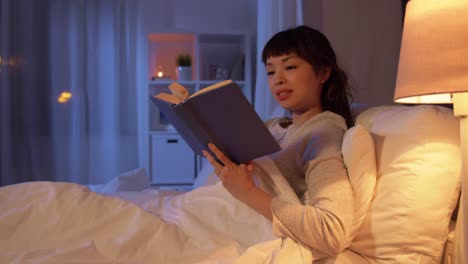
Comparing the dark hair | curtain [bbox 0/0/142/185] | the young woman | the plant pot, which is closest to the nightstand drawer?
curtain [bbox 0/0/142/185]

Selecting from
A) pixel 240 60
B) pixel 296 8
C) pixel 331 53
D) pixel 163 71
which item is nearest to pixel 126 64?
pixel 163 71

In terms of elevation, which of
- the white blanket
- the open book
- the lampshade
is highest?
the lampshade

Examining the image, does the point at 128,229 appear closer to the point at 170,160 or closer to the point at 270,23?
the point at 270,23

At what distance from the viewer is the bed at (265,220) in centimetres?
80

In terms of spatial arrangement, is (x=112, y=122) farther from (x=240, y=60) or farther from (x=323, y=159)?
(x=323, y=159)

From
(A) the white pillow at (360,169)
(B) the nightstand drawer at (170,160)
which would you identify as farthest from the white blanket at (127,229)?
(B) the nightstand drawer at (170,160)

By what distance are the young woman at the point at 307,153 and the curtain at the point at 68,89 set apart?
2.14 meters

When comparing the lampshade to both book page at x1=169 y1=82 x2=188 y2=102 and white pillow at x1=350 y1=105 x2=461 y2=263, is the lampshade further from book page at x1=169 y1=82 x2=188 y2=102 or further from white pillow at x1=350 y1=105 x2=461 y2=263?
book page at x1=169 y1=82 x2=188 y2=102

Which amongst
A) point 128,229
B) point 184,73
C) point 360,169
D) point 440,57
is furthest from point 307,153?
point 184,73

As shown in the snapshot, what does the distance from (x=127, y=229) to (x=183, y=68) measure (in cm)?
226

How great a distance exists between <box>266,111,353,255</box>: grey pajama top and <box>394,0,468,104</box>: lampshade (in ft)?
0.70

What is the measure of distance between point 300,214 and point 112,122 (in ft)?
8.58

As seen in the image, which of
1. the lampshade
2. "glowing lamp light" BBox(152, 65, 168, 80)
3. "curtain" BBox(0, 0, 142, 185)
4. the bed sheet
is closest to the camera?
the lampshade

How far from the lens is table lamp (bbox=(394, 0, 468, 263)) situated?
0.66m
